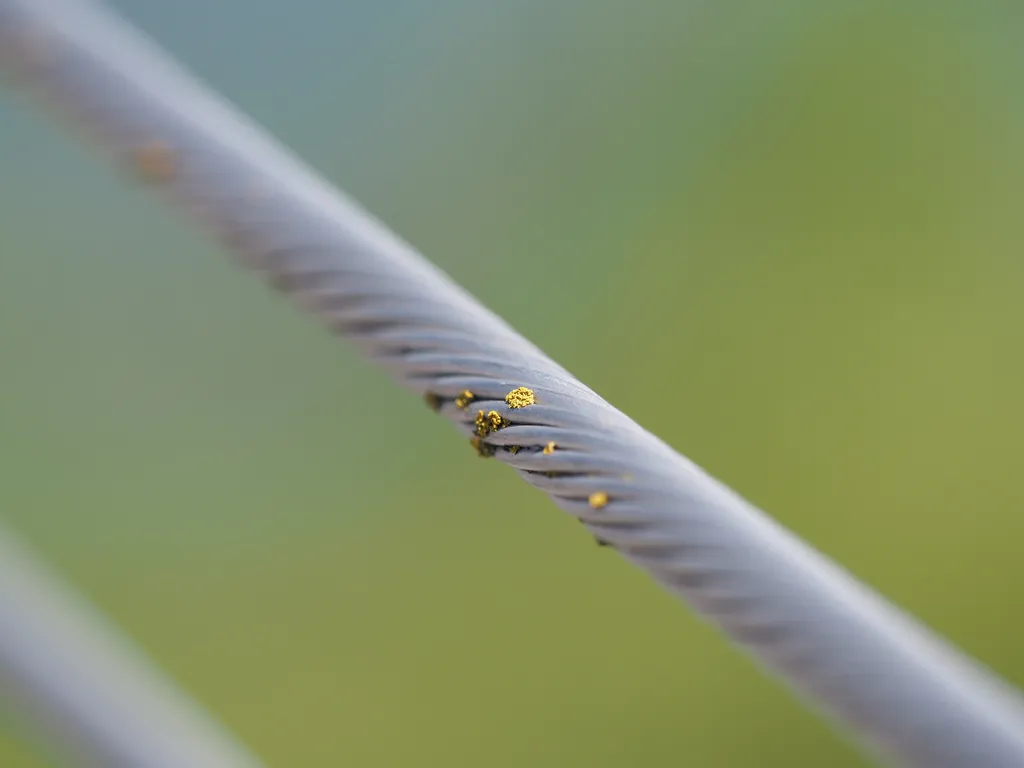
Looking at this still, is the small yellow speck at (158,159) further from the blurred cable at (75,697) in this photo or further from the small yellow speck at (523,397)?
the blurred cable at (75,697)

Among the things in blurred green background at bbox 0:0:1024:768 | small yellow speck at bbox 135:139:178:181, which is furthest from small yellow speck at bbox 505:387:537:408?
blurred green background at bbox 0:0:1024:768

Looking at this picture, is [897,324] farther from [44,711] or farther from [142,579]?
[44,711]

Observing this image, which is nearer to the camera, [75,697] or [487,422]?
[487,422]

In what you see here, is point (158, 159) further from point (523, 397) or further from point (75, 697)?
point (75, 697)

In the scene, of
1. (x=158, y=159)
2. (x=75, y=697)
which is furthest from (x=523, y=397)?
(x=75, y=697)

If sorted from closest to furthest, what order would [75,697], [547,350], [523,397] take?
[523,397]
[75,697]
[547,350]

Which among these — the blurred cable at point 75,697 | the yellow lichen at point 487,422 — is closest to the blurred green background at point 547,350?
the blurred cable at point 75,697

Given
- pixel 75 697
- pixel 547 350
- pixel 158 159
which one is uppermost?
pixel 547 350
